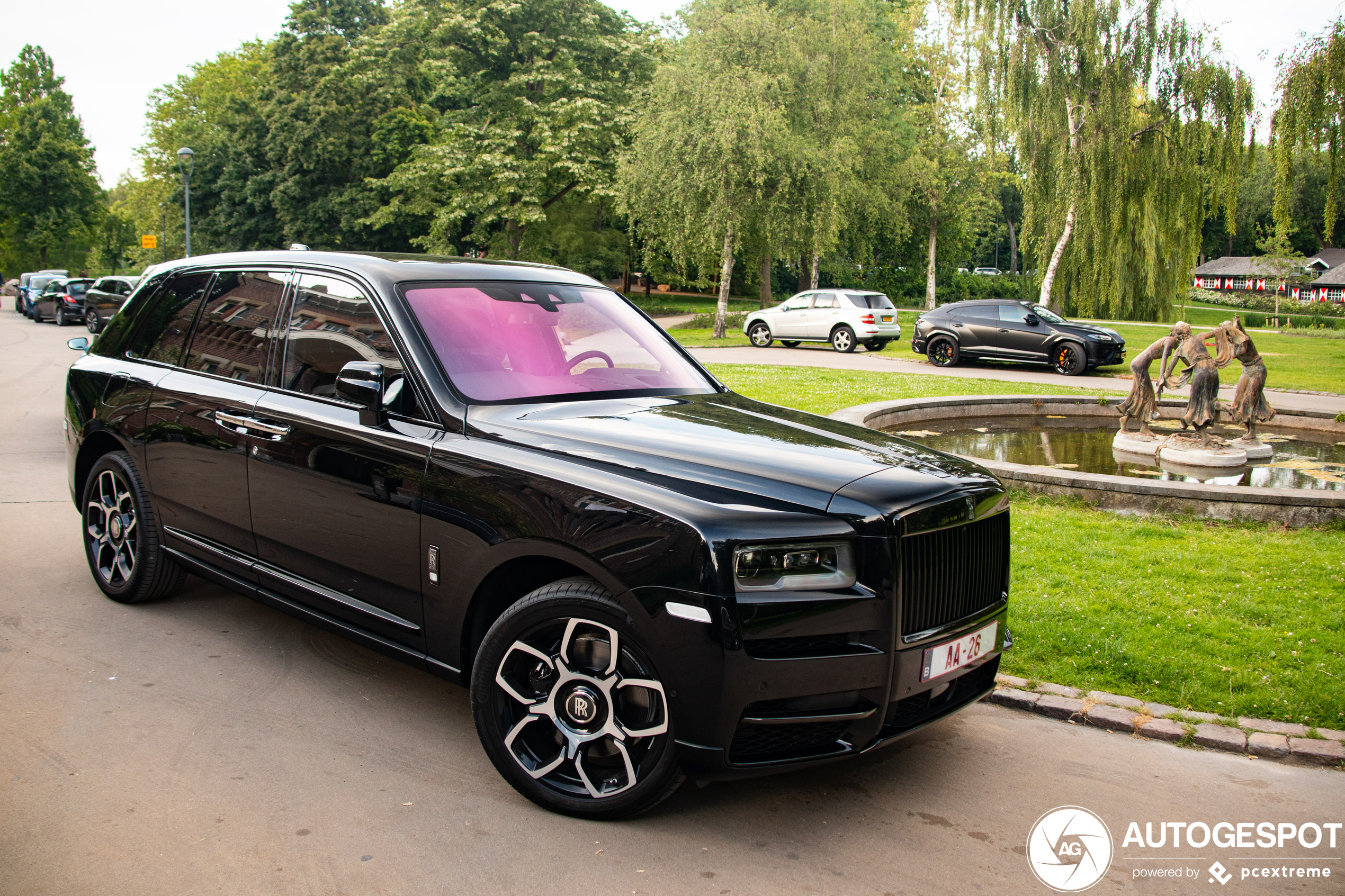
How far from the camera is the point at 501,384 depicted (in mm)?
3879

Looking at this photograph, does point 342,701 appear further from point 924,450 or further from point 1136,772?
point 1136,772

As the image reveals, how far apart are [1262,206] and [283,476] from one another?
349 ft

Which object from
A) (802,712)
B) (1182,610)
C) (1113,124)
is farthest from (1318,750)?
A: (1113,124)

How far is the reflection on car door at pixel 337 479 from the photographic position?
12.3 ft

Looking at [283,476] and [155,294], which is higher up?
[155,294]

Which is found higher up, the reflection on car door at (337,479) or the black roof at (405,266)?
the black roof at (405,266)

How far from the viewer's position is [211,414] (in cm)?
460

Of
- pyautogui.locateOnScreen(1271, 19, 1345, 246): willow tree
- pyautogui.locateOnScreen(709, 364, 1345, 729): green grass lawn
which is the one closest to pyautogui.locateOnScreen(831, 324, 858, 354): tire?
pyautogui.locateOnScreen(1271, 19, 1345, 246): willow tree

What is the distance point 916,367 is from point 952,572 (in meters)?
20.7

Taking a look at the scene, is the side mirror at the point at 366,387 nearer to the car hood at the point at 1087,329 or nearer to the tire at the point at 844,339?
the car hood at the point at 1087,329

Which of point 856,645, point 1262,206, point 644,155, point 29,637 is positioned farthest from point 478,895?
point 1262,206

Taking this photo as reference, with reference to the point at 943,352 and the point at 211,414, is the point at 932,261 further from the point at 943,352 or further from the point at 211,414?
the point at 211,414

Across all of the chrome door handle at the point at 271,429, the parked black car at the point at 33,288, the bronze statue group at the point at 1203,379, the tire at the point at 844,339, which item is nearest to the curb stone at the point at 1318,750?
the chrome door handle at the point at 271,429

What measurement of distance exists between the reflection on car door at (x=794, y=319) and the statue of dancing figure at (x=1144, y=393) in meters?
18.1
